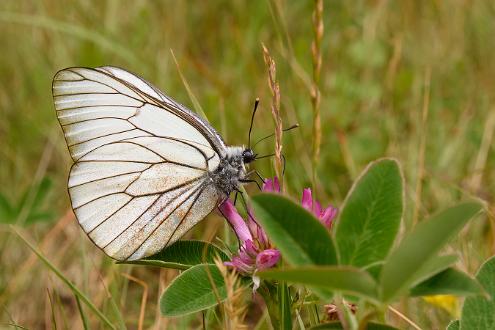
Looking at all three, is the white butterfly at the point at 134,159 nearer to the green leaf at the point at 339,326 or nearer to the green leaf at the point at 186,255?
the green leaf at the point at 186,255

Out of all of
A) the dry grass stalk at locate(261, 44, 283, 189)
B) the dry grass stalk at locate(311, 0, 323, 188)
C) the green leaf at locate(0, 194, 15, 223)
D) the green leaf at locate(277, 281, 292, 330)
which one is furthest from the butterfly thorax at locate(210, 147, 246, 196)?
the green leaf at locate(0, 194, 15, 223)

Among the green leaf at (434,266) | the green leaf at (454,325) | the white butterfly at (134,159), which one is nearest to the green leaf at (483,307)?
the green leaf at (454,325)

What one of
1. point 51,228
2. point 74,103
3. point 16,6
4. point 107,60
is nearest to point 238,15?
point 107,60

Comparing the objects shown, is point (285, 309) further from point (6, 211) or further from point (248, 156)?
point (6, 211)

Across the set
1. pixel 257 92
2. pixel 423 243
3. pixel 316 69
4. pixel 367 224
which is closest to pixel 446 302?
pixel 316 69

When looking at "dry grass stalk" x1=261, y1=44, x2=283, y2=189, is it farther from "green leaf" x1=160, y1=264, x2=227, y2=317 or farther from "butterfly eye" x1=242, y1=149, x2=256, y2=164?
"butterfly eye" x1=242, y1=149, x2=256, y2=164

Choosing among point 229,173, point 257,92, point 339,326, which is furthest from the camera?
point 257,92
